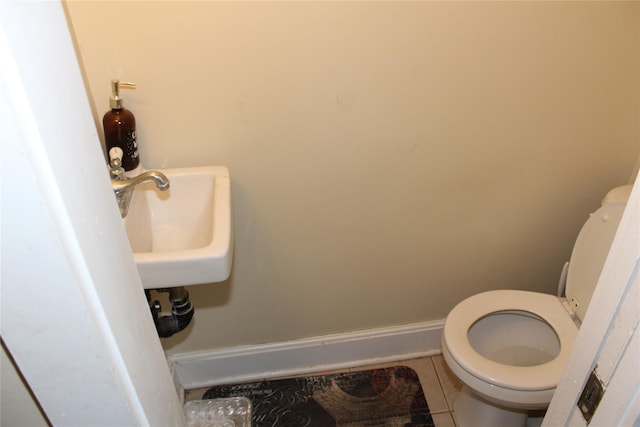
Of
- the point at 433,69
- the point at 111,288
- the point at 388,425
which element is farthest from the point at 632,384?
the point at 388,425

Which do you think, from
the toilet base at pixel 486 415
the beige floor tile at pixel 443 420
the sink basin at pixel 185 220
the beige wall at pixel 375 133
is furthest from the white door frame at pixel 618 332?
the beige floor tile at pixel 443 420

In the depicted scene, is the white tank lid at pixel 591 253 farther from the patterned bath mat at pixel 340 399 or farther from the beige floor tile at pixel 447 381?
the patterned bath mat at pixel 340 399

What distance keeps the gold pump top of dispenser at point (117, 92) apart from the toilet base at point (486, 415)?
133 centimetres

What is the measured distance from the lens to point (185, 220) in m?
1.27

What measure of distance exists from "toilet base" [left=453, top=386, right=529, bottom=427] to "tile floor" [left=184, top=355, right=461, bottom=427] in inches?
2.6

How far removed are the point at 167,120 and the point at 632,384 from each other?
112 cm

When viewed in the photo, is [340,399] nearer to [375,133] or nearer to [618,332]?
[375,133]

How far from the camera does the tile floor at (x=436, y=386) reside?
1651mm

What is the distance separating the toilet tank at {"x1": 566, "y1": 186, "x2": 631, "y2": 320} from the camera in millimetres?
1303

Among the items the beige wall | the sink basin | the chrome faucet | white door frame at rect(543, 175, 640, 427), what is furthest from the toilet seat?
the chrome faucet

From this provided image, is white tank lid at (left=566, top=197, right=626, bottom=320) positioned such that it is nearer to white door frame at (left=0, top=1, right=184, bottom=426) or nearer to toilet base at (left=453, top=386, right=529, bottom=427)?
toilet base at (left=453, top=386, right=529, bottom=427)

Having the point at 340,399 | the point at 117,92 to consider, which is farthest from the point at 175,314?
the point at 340,399

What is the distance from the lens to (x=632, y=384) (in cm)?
50

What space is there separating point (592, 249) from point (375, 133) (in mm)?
737
